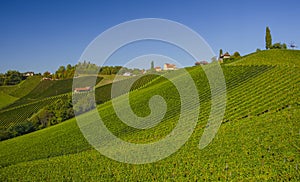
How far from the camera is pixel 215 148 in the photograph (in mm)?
16828

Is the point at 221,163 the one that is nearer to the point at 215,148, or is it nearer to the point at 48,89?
the point at 215,148

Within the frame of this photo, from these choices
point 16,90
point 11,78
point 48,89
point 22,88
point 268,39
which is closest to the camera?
point 268,39

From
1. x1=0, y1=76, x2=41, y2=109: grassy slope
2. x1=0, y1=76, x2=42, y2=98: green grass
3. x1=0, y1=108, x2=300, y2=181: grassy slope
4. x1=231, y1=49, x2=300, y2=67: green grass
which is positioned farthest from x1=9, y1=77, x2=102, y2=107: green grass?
x1=0, y1=108, x2=300, y2=181: grassy slope

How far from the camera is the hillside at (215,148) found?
1334 cm

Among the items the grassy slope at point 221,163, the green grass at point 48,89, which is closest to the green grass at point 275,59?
the grassy slope at point 221,163

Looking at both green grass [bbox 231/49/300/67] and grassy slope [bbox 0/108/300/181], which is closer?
grassy slope [bbox 0/108/300/181]

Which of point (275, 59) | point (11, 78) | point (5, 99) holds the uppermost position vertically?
point (11, 78)

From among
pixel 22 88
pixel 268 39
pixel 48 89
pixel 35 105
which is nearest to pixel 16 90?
pixel 22 88

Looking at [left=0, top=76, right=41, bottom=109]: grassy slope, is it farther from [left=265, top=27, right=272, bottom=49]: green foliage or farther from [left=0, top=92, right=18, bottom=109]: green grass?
[left=265, top=27, right=272, bottom=49]: green foliage

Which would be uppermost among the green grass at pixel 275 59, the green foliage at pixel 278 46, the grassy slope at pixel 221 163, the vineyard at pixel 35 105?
the green foliage at pixel 278 46

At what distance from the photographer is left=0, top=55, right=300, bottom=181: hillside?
1334 cm

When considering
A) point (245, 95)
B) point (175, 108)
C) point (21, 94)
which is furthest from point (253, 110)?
point (21, 94)

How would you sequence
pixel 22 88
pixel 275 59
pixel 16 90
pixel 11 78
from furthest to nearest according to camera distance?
pixel 11 78 → pixel 22 88 → pixel 16 90 → pixel 275 59

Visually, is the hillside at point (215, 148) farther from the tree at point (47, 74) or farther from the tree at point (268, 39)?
the tree at point (47, 74)
